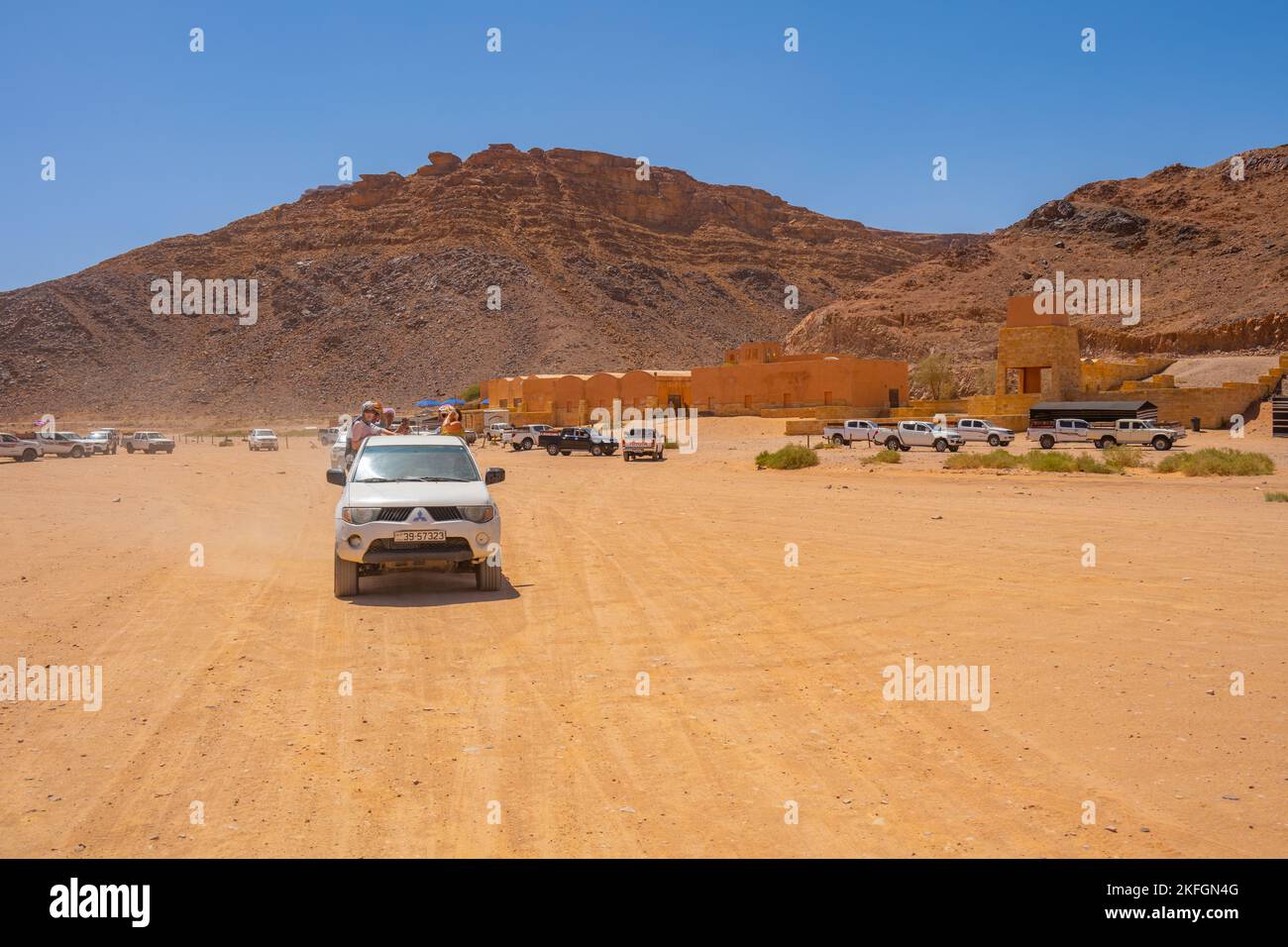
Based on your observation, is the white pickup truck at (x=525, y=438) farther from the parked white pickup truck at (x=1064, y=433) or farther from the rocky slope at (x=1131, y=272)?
the rocky slope at (x=1131, y=272)

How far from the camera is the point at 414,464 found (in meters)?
11.7

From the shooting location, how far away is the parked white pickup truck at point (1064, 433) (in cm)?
4216

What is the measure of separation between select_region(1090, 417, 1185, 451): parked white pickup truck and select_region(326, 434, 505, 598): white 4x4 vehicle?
34968 mm

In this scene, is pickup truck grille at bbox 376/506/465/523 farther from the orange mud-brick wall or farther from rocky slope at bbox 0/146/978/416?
rocky slope at bbox 0/146/978/416

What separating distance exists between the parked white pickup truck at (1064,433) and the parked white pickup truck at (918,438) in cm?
335

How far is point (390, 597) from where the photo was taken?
34.6 ft

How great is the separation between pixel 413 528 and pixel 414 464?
166 cm

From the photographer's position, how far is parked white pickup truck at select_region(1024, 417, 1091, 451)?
138ft

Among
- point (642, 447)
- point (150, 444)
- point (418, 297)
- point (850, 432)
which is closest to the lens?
point (642, 447)

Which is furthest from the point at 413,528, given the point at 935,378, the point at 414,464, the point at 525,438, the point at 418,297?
the point at 418,297

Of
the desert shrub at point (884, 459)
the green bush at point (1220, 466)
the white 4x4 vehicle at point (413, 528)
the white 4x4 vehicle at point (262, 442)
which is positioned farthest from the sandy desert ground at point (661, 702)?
the white 4x4 vehicle at point (262, 442)

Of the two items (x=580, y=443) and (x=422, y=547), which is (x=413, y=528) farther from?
(x=580, y=443)
